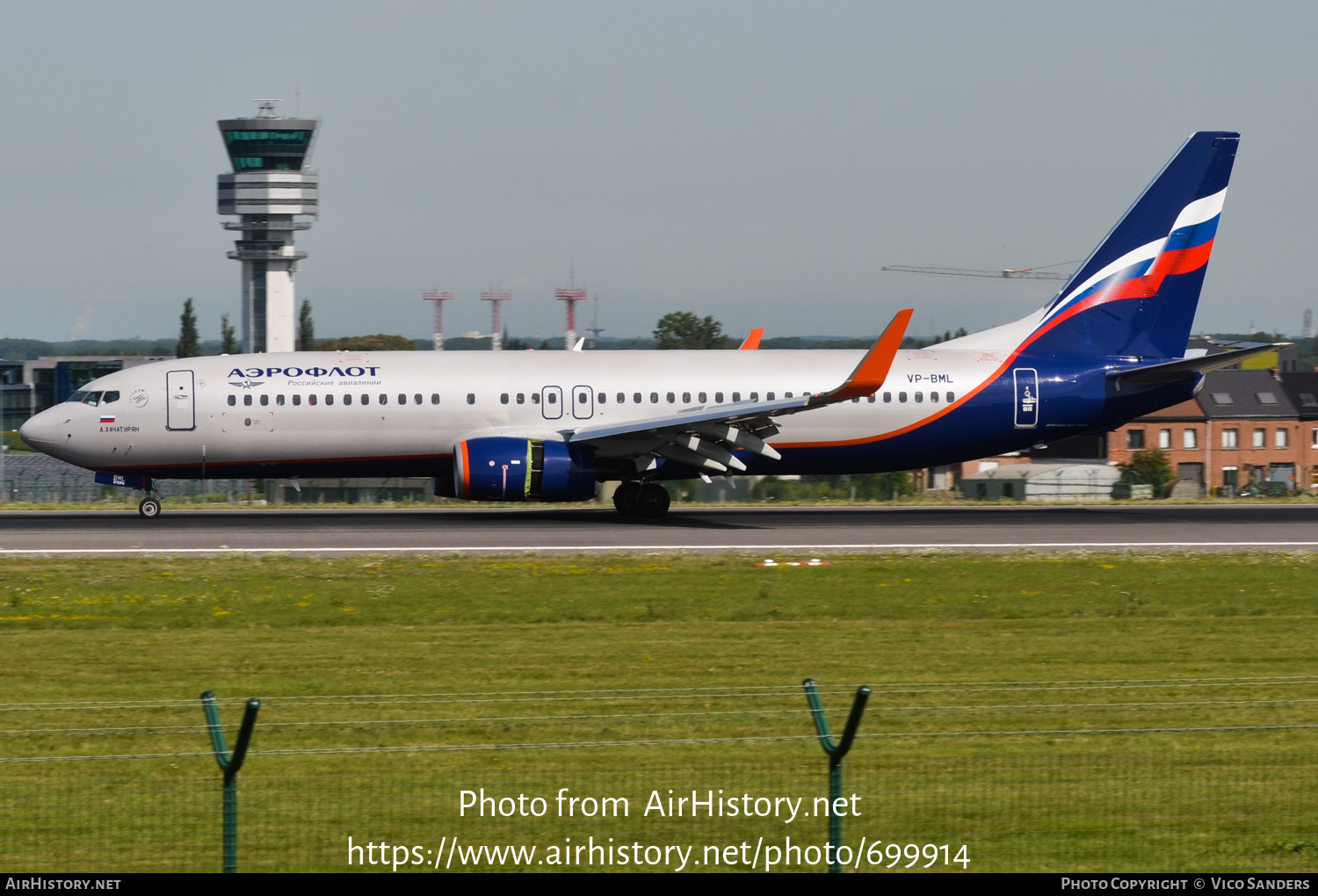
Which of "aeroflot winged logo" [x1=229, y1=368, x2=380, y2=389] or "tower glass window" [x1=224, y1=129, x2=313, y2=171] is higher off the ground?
"tower glass window" [x1=224, y1=129, x2=313, y2=171]

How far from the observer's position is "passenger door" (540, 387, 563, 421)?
3447 centimetres

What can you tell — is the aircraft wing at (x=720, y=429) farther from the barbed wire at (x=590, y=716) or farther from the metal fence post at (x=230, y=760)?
the metal fence post at (x=230, y=760)

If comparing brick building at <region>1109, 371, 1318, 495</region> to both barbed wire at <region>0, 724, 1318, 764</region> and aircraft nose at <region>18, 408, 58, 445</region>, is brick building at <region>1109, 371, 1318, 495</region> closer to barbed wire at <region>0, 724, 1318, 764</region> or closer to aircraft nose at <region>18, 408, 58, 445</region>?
aircraft nose at <region>18, 408, 58, 445</region>

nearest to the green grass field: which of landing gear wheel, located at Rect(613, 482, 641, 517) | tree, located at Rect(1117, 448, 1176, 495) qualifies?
landing gear wheel, located at Rect(613, 482, 641, 517)

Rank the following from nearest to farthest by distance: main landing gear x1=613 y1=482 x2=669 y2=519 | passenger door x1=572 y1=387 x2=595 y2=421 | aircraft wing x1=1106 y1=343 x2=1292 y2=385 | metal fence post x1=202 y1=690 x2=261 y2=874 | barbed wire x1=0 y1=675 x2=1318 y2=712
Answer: metal fence post x1=202 y1=690 x2=261 y2=874 < barbed wire x1=0 y1=675 x2=1318 y2=712 < aircraft wing x1=1106 y1=343 x2=1292 y2=385 < passenger door x1=572 y1=387 x2=595 y2=421 < main landing gear x1=613 y1=482 x2=669 y2=519

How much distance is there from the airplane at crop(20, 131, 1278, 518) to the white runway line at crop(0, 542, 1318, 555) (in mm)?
3912

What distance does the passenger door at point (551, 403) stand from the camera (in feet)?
113

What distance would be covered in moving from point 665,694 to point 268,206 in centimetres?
10872

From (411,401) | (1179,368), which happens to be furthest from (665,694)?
(1179,368)

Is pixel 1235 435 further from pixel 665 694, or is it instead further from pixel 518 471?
pixel 665 694

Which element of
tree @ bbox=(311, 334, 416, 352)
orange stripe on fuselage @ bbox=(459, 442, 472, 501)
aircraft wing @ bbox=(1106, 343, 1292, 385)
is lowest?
orange stripe on fuselage @ bbox=(459, 442, 472, 501)

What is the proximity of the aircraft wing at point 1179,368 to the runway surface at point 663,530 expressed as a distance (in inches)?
144

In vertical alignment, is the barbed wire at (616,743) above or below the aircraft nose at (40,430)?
below

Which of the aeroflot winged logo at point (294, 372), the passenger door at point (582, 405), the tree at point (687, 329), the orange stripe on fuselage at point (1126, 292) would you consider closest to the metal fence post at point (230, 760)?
the passenger door at point (582, 405)
